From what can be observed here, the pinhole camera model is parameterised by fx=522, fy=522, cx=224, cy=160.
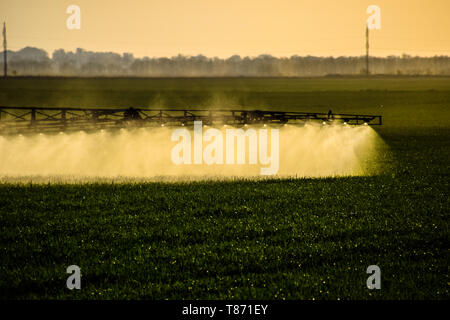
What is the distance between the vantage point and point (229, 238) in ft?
40.2

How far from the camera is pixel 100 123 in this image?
37375 millimetres

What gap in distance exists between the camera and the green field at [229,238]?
359 inches

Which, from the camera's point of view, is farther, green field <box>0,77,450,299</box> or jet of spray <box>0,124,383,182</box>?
jet of spray <box>0,124,383,182</box>

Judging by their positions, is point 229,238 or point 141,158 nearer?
point 229,238

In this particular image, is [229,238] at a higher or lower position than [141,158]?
lower

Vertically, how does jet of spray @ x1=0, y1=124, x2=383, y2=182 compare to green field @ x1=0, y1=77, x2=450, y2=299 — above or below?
above

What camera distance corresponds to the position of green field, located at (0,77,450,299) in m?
9.12

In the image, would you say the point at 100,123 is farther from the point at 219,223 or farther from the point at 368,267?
the point at 368,267

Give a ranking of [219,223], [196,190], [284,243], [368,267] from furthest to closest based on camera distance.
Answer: [196,190], [219,223], [284,243], [368,267]

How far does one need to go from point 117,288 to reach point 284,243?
14.0ft

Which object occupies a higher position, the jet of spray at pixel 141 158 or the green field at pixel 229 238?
the jet of spray at pixel 141 158

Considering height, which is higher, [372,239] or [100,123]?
[100,123]

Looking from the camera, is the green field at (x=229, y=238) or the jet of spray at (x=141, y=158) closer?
the green field at (x=229, y=238)

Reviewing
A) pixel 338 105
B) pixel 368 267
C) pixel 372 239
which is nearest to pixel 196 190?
pixel 372 239
